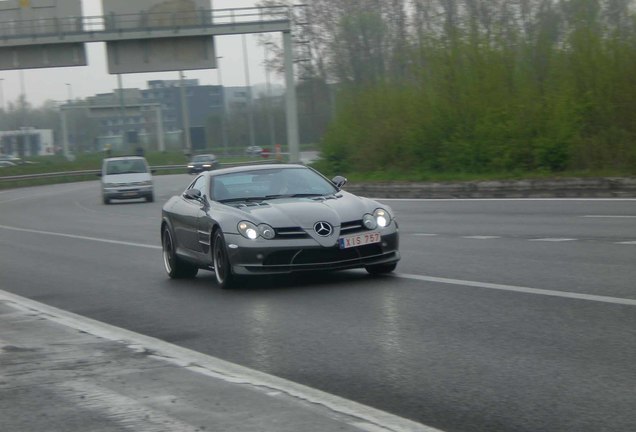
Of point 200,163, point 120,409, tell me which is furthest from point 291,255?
point 200,163

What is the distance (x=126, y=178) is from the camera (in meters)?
44.8

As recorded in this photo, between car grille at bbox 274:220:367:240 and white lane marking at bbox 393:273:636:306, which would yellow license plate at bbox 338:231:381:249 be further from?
white lane marking at bbox 393:273:636:306

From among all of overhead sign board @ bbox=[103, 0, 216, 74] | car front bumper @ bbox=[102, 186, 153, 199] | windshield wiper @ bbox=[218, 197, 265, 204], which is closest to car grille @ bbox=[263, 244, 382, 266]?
windshield wiper @ bbox=[218, 197, 265, 204]

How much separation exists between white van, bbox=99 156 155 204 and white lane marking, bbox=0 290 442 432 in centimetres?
3309

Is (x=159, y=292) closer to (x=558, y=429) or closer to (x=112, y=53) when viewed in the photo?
(x=558, y=429)

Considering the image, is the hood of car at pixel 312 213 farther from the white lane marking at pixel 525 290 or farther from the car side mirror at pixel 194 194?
the car side mirror at pixel 194 194

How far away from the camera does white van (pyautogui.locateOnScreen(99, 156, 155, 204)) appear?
44.3 metres

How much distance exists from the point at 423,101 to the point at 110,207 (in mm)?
12490

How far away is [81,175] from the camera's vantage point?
84.6m

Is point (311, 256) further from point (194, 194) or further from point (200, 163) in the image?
point (200, 163)

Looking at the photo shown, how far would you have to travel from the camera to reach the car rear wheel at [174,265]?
1455 centimetres

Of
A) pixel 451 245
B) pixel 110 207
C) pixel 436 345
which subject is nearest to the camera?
pixel 436 345

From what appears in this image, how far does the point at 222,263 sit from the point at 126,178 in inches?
1294

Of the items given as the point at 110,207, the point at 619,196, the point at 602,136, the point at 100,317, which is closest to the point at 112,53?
the point at 110,207
